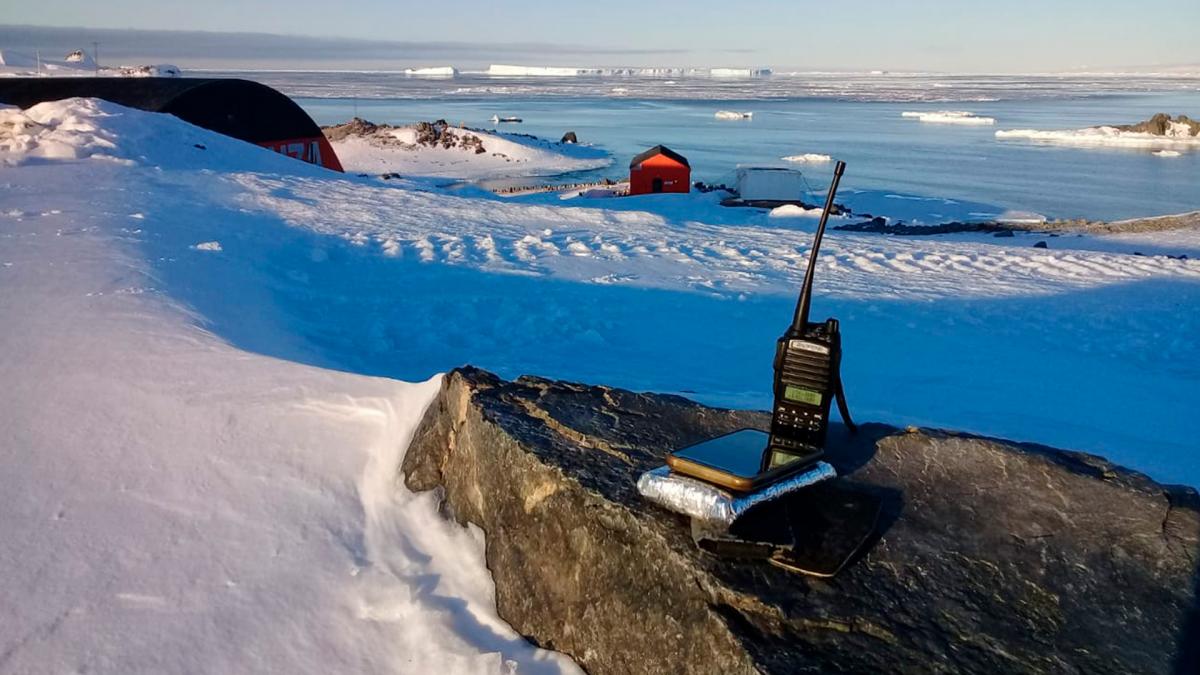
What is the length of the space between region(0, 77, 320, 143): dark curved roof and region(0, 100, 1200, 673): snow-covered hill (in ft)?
30.1

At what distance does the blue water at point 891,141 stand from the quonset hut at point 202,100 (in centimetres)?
1581

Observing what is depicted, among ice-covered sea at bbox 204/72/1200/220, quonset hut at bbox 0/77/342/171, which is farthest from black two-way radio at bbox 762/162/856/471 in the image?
ice-covered sea at bbox 204/72/1200/220

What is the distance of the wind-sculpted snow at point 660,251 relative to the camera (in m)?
10.2

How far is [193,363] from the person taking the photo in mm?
4863

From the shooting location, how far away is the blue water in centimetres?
3297

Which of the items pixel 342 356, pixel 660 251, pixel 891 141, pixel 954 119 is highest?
pixel 954 119

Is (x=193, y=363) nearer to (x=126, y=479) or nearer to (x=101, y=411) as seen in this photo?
(x=101, y=411)

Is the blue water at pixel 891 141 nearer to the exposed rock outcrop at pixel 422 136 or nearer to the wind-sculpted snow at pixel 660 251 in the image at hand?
the exposed rock outcrop at pixel 422 136

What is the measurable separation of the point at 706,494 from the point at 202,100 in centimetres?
2573

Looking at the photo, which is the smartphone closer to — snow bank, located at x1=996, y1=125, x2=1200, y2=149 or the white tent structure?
the white tent structure

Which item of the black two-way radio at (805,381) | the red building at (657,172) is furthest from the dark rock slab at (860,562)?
the red building at (657,172)

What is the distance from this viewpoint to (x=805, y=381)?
9.87 ft

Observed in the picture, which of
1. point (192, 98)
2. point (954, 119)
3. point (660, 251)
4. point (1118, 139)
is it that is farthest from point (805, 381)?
point (954, 119)

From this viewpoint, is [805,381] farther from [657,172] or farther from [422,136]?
[422,136]
